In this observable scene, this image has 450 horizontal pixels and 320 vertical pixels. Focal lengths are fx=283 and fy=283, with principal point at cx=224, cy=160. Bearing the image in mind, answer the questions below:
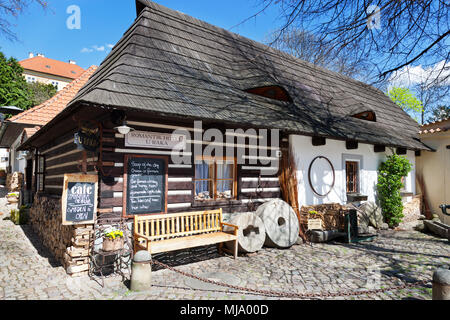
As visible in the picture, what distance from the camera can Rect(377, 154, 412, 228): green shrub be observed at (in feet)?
30.3

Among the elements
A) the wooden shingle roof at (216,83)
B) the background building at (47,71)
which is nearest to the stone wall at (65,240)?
the wooden shingle roof at (216,83)

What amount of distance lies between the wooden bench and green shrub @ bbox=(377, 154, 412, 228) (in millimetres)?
6473

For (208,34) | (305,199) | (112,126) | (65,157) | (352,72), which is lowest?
(305,199)

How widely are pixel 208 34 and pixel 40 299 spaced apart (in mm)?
7792

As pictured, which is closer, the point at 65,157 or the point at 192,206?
the point at 192,206

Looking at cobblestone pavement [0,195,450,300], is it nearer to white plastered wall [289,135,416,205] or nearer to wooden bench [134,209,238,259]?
wooden bench [134,209,238,259]

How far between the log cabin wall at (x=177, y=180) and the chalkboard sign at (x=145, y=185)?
10 cm

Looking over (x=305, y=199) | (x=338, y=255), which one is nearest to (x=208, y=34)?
(x=305, y=199)

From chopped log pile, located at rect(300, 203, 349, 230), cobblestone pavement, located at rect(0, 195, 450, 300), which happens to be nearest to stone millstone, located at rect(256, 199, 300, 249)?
cobblestone pavement, located at rect(0, 195, 450, 300)

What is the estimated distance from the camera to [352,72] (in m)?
5.32

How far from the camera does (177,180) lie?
5.38m

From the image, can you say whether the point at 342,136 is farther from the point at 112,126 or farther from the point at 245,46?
the point at 112,126
